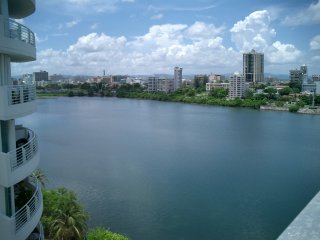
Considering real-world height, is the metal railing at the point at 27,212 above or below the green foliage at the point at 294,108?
above

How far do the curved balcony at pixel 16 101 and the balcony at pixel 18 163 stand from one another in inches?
9.3

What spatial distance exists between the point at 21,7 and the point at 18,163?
1163mm

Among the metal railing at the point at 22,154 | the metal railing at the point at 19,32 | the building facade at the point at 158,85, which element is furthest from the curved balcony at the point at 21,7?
the building facade at the point at 158,85

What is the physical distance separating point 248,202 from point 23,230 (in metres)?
6.85

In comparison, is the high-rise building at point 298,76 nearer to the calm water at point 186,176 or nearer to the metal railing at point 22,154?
the calm water at point 186,176

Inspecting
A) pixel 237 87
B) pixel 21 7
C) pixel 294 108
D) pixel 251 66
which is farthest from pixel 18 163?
pixel 251 66

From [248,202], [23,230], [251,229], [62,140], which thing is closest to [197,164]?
[248,202]

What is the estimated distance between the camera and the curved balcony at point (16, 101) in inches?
88.4

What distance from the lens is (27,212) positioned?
2.59m

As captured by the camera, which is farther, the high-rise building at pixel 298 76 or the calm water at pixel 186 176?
the high-rise building at pixel 298 76

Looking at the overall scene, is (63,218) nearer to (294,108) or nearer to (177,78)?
(294,108)

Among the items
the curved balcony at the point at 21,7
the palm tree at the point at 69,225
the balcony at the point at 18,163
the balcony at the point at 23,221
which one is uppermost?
the curved balcony at the point at 21,7

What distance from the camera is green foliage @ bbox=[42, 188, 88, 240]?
520 centimetres

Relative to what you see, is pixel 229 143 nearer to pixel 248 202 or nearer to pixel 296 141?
pixel 296 141
